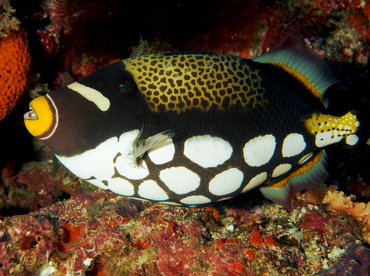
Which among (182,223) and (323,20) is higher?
(323,20)

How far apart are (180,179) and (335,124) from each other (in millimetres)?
1314

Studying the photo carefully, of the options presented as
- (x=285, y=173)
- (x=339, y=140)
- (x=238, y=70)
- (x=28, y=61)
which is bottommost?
(x=285, y=173)

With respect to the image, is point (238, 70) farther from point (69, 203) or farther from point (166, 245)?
point (69, 203)

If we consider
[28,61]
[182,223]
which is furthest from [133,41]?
[182,223]

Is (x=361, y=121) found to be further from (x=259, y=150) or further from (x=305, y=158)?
(x=259, y=150)

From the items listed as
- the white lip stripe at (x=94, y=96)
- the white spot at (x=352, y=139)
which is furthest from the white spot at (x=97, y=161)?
the white spot at (x=352, y=139)

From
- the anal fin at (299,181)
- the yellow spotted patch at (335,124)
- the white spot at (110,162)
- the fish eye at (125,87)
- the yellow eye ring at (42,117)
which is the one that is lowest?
the anal fin at (299,181)

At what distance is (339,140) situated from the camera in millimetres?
2369

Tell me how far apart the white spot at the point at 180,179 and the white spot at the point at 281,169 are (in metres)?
0.67

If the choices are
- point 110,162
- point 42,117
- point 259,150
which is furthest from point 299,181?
point 42,117

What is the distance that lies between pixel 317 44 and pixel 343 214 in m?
2.20

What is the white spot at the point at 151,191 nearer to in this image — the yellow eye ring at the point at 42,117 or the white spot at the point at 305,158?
the yellow eye ring at the point at 42,117

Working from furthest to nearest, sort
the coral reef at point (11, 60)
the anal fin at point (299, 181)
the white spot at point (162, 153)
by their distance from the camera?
the coral reef at point (11, 60) < the anal fin at point (299, 181) < the white spot at point (162, 153)

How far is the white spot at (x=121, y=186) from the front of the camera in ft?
7.04
